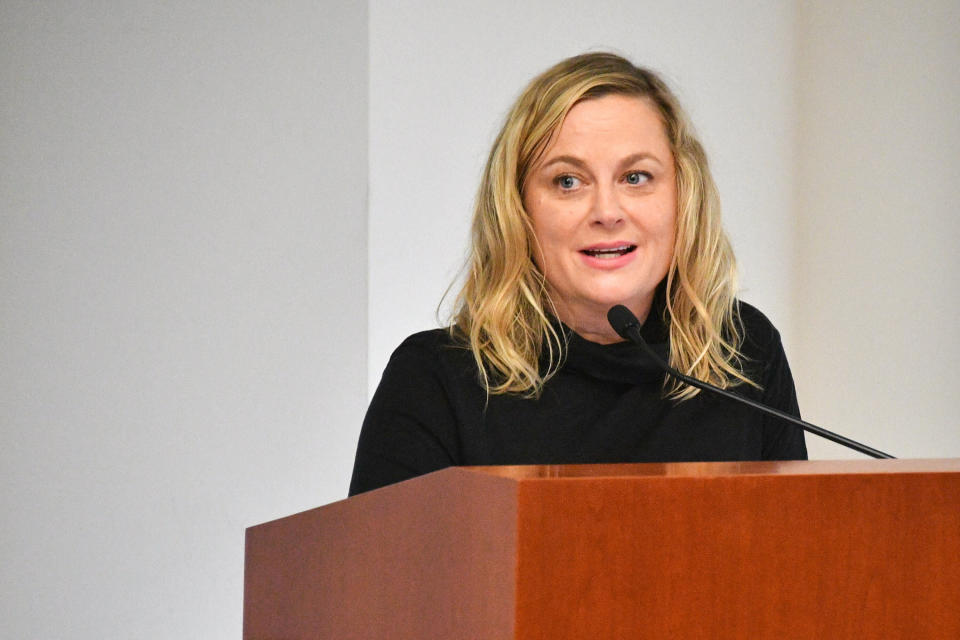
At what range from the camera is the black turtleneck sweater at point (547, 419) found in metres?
1.47

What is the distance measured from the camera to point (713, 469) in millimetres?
641

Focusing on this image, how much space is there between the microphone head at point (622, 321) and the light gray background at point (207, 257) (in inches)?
53.1

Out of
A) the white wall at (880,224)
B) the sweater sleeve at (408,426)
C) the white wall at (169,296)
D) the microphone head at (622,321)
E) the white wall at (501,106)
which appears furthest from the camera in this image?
the white wall at (880,224)

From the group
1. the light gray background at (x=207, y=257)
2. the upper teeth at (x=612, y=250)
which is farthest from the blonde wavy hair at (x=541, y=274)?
the light gray background at (x=207, y=257)

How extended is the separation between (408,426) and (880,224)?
77.6 inches

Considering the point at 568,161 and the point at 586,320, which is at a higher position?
the point at 568,161

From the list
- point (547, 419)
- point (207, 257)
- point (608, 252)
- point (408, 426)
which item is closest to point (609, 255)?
point (608, 252)

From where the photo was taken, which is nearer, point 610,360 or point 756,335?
point 610,360

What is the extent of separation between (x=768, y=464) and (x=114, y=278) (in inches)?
79.4

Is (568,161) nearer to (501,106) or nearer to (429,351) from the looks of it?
(429,351)

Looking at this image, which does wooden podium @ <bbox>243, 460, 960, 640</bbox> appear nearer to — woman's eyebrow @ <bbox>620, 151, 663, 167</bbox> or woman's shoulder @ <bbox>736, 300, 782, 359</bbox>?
woman's eyebrow @ <bbox>620, 151, 663, 167</bbox>

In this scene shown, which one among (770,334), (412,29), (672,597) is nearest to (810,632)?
(672,597)

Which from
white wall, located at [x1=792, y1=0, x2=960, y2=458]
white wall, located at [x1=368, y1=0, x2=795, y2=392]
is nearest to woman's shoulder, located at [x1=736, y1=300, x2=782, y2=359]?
white wall, located at [x1=368, y1=0, x2=795, y2=392]

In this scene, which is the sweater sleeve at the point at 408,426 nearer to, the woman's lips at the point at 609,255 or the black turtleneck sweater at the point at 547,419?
the black turtleneck sweater at the point at 547,419
